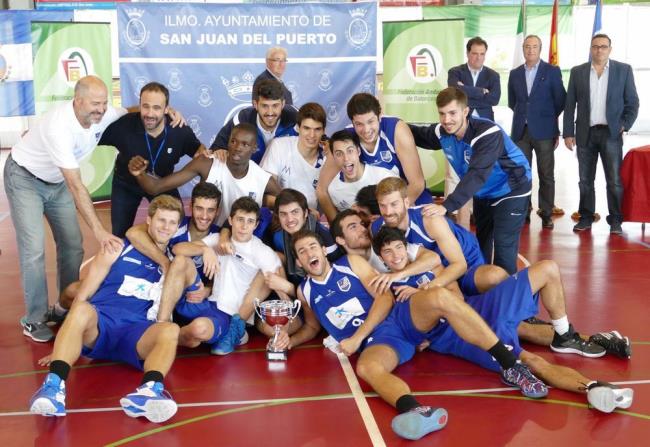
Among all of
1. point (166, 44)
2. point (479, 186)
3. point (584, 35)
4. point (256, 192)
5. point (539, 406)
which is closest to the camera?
point (539, 406)

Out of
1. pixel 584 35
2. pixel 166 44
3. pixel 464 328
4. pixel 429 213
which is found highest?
pixel 584 35

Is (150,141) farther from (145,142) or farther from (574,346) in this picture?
(574,346)

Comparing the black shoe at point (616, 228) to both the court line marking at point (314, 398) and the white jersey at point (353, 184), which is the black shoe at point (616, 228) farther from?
the court line marking at point (314, 398)

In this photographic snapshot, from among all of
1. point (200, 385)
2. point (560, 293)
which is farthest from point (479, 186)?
point (200, 385)

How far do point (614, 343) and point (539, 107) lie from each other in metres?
4.55

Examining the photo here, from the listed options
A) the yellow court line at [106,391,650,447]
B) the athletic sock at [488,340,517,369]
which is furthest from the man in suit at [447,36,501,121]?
the yellow court line at [106,391,650,447]

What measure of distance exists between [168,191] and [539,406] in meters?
3.26

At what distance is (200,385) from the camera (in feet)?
15.2

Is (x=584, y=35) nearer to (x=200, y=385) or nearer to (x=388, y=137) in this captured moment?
(x=388, y=137)

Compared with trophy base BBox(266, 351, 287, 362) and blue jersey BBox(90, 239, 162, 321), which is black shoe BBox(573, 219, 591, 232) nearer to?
trophy base BBox(266, 351, 287, 362)

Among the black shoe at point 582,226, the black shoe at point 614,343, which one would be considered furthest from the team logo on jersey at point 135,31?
the black shoe at point 614,343

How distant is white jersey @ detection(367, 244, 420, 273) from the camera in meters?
5.07

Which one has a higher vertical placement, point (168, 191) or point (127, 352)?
point (168, 191)

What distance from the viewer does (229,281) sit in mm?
5379
